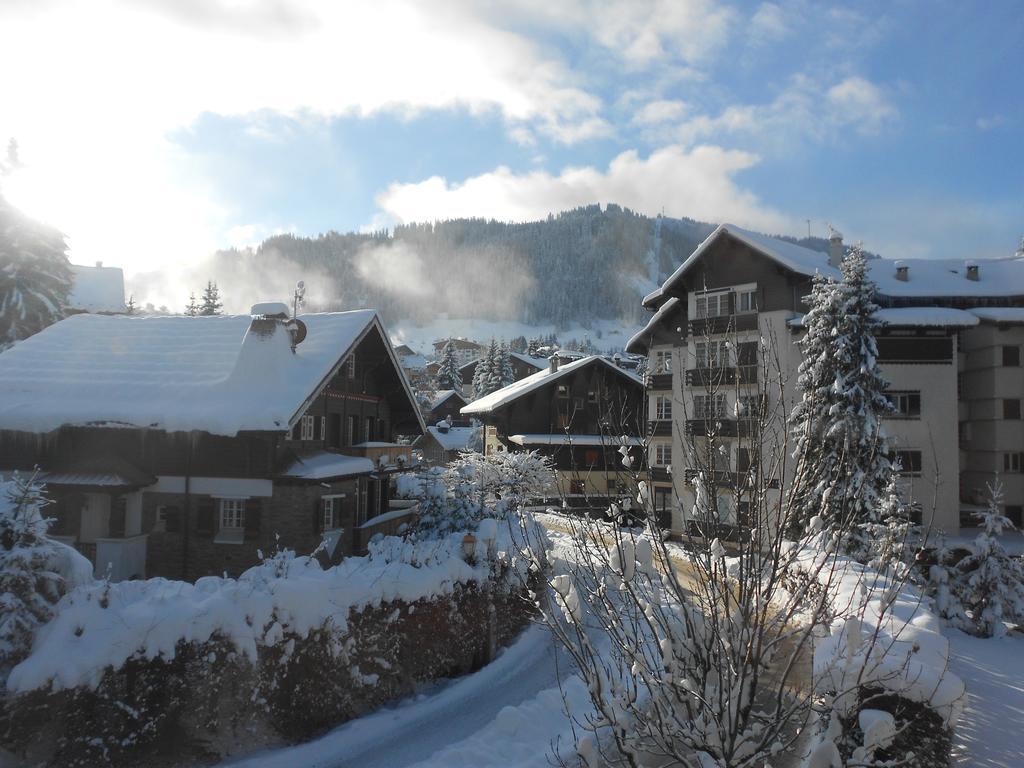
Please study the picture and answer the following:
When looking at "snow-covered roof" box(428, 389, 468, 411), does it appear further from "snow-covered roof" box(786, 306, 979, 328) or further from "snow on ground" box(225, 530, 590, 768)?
"snow on ground" box(225, 530, 590, 768)

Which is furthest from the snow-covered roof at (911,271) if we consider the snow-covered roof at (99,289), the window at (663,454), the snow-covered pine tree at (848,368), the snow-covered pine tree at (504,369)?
the snow-covered roof at (99,289)

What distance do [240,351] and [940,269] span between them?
32.3m

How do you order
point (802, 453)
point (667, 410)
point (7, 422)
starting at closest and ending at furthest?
1. point (802, 453)
2. point (7, 422)
3. point (667, 410)

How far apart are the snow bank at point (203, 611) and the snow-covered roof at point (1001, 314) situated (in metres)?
27.4

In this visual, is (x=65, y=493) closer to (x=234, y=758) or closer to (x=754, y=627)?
(x=234, y=758)

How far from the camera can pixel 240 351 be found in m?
20.2

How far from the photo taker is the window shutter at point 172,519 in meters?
18.7

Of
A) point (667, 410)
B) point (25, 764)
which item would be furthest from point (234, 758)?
point (667, 410)

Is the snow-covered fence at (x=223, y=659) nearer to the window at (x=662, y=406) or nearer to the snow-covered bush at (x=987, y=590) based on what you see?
the snow-covered bush at (x=987, y=590)

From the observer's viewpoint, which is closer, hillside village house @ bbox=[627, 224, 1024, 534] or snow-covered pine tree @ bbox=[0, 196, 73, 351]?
hillside village house @ bbox=[627, 224, 1024, 534]

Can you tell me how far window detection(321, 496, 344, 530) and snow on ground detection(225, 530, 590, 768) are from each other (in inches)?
298

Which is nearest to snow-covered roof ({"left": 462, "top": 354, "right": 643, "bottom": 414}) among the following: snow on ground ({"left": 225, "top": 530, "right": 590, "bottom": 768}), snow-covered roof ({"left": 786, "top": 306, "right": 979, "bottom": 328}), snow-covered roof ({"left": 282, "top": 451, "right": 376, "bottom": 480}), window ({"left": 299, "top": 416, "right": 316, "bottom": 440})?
snow-covered roof ({"left": 786, "top": 306, "right": 979, "bottom": 328})

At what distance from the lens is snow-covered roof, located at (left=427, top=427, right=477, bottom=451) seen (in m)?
59.7

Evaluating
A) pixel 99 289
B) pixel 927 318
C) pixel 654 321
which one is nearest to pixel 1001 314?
pixel 927 318
